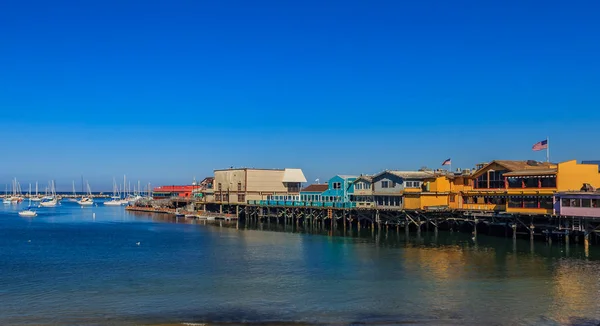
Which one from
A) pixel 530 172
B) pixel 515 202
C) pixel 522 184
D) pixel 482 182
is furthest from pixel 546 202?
pixel 482 182

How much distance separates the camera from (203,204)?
12194cm

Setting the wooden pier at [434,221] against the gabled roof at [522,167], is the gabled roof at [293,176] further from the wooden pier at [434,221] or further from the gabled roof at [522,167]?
the gabled roof at [522,167]

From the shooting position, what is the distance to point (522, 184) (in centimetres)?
6094

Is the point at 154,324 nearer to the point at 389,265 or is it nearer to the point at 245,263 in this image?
the point at 245,263

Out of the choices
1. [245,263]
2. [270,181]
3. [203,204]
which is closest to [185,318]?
[245,263]

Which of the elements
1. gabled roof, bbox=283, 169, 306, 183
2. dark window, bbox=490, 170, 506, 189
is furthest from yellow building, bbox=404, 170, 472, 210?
gabled roof, bbox=283, 169, 306, 183

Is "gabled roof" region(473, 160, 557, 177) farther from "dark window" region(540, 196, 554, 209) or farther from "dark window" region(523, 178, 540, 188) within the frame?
"dark window" region(540, 196, 554, 209)

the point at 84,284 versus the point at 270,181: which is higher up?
the point at 270,181

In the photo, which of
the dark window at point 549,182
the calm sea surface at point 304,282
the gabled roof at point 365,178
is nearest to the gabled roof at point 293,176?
the gabled roof at point 365,178

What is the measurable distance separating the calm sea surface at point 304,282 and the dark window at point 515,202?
13.0ft

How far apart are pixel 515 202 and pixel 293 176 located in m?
57.4

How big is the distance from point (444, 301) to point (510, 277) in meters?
9.58

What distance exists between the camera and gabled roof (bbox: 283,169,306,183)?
366 ft

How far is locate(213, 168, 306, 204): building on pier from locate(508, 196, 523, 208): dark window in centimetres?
5073
